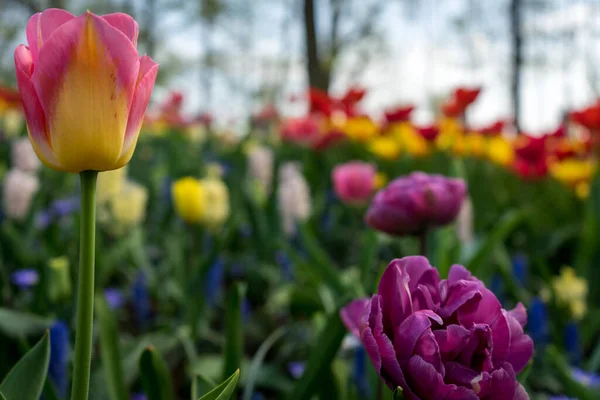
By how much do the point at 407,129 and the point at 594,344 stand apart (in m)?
1.96

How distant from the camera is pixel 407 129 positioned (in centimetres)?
336

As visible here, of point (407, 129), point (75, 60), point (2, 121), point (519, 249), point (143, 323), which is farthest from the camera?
point (2, 121)

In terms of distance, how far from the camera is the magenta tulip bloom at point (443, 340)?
387 mm

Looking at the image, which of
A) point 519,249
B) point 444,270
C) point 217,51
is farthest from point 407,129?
point 217,51

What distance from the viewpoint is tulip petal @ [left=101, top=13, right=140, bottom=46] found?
0.39 meters

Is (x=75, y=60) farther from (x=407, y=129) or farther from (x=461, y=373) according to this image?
(x=407, y=129)

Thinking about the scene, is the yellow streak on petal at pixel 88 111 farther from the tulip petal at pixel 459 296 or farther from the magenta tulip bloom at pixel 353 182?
the magenta tulip bloom at pixel 353 182

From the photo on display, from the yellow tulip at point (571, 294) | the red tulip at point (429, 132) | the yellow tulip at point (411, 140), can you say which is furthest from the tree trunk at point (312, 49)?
the yellow tulip at point (571, 294)

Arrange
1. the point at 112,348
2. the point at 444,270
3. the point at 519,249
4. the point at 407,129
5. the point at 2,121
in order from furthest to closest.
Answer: the point at 2,121
the point at 407,129
the point at 519,249
the point at 444,270
the point at 112,348

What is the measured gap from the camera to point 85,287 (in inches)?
14.9

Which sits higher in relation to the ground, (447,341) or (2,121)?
(447,341)

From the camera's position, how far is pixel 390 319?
0.42 meters

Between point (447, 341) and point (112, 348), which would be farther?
point (112, 348)

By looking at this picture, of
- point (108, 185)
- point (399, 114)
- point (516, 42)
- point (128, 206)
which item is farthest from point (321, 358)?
point (516, 42)
